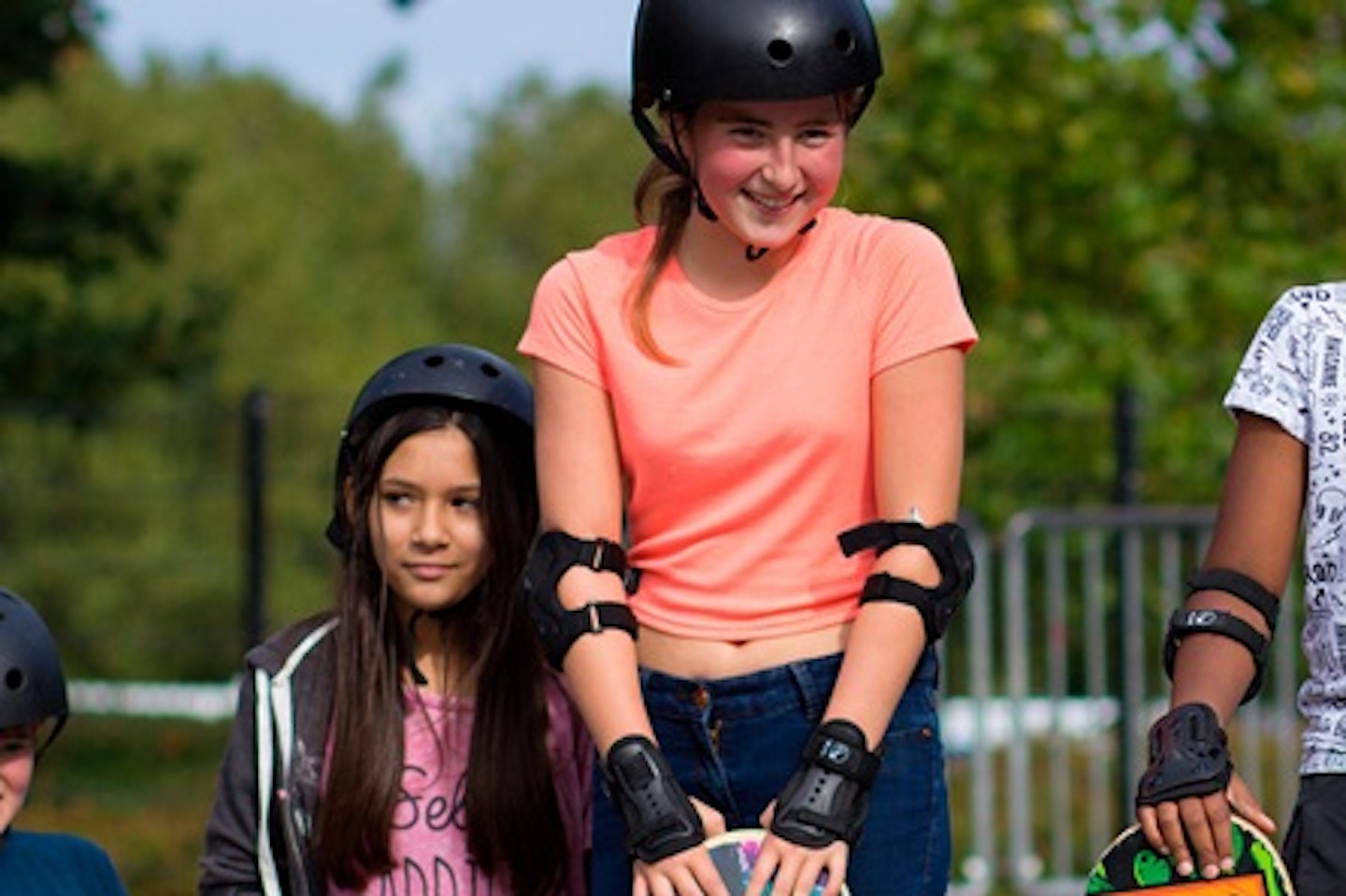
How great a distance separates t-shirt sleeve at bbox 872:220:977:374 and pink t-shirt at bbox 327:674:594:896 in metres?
0.91

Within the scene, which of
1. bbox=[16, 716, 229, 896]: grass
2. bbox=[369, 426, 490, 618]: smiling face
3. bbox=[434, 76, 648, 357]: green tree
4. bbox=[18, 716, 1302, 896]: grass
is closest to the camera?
bbox=[369, 426, 490, 618]: smiling face

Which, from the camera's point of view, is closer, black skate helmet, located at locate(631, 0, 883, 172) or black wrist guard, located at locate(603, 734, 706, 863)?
black wrist guard, located at locate(603, 734, 706, 863)

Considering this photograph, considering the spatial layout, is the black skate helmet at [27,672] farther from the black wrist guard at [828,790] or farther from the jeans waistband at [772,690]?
the black wrist guard at [828,790]

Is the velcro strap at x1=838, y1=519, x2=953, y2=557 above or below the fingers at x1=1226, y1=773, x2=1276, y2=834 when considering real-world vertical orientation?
above

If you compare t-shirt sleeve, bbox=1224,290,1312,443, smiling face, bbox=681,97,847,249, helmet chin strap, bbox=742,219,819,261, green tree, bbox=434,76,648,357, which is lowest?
t-shirt sleeve, bbox=1224,290,1312,443

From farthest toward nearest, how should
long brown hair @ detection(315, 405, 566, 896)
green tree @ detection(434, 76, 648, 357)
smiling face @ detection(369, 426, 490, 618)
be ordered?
green tree @ detection(434, 76, 648, 357), smiling face @ detection(369, 426, 490, 618), long brown hair @ detection(315, 405, 566, 896)

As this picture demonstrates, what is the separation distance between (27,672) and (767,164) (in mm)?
1543

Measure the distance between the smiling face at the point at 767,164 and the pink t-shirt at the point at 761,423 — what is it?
0.10 m

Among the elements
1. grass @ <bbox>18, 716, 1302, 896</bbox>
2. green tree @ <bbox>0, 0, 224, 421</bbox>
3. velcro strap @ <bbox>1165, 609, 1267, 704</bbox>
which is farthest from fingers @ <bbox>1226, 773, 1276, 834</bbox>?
green tree @ <bbox>0, 0, 224, 421</bbox>

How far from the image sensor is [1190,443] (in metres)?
11.4

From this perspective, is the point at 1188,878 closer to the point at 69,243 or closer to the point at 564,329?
the point at 564,329

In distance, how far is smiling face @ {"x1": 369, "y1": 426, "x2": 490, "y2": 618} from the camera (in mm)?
3910

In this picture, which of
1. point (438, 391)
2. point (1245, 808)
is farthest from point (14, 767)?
point (1245, 808)

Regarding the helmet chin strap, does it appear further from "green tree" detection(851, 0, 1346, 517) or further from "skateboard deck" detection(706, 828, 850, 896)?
"green tree" detection(851, 0, 1346, 517)
